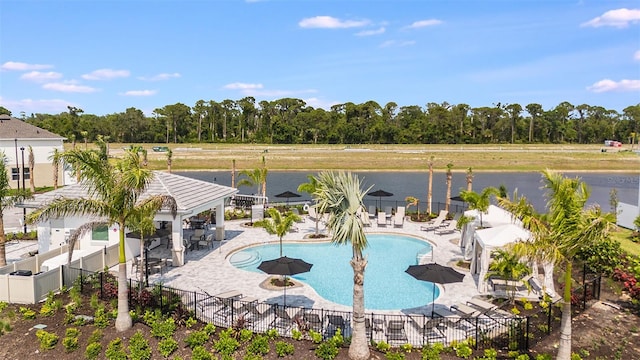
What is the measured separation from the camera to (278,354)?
11445mm

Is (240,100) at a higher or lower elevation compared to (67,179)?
higher

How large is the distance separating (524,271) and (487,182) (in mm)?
49021

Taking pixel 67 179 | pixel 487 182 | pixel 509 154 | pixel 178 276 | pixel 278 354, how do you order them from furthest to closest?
pixel 509 154 → pixel 487 182 → pixel 67 179 → pixel 178 276 → pixel 278 354

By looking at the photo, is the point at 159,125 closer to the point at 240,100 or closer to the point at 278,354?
the point at 240,100

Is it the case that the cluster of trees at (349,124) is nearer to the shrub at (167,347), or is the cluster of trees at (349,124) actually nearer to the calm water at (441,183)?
the calm water at (441,183)

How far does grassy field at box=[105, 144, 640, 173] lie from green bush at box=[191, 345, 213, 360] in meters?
61.8

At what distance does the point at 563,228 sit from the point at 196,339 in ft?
30.8

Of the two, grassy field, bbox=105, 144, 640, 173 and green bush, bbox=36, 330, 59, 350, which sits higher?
grassy field, bbox=105, 144, 640, 173

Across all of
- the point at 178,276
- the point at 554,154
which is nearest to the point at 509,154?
the point at 554,154

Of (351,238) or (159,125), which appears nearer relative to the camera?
(351,238)

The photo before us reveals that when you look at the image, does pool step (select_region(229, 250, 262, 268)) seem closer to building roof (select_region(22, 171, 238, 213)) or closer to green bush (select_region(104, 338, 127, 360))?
building roof (select_region(22, 171, 238, 213))

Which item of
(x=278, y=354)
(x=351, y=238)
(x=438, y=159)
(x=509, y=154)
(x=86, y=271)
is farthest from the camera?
(x=509, y=154)

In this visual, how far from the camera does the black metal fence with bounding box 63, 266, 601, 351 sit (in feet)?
40.8

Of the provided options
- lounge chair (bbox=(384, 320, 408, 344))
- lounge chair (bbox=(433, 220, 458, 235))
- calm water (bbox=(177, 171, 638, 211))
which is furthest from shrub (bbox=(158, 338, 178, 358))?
calm water (bbox=(177, 171, 638, 211))
